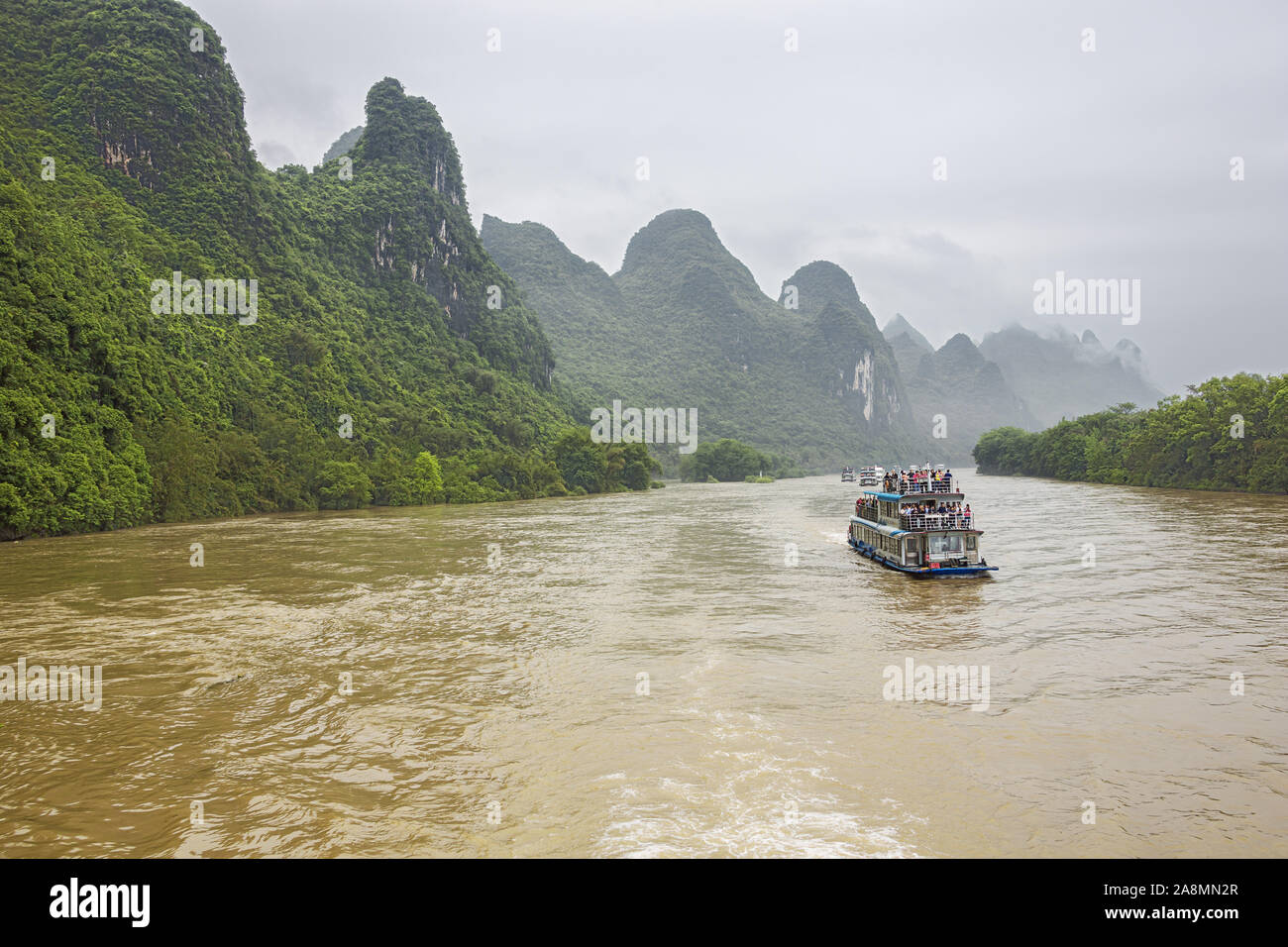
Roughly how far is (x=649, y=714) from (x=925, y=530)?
59.2ft

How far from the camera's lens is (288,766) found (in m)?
10.2

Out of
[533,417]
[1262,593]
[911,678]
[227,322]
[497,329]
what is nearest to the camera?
[911,678]

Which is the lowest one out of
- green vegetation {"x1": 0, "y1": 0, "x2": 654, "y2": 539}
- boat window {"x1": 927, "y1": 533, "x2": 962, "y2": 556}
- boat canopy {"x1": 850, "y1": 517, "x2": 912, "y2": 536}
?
boat window {"x1": 927, "y1": 533, "x2": 962, "y2": 556}

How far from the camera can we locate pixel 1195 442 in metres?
65.7

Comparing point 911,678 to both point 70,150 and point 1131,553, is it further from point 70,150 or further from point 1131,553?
point 70,150

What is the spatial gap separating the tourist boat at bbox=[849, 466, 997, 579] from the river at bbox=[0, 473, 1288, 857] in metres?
1.38

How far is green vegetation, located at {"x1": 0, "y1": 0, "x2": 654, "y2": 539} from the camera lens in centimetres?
4516

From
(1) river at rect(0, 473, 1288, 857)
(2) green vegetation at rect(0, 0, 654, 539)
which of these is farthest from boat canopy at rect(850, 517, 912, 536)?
(2) green vegetation at rect(0, 0, 654, 539)

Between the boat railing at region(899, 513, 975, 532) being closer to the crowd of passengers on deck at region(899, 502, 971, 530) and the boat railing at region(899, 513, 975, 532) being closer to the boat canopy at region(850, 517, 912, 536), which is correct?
the crowd of passengers on deck at region(899, 502, 971, 530)

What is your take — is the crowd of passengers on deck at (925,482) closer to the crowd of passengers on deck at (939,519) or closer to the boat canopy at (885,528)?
the crowd of passengers on deck at (939,519)

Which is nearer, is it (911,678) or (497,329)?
(911,678)

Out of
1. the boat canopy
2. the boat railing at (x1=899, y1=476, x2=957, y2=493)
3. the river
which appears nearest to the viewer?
the river
